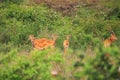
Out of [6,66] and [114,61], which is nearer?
[114,61]

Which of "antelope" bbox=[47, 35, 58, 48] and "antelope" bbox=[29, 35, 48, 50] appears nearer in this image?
"antelope" bbox=[47, 35, 58, 48]

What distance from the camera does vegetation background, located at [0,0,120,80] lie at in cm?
530

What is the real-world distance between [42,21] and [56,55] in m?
6.81

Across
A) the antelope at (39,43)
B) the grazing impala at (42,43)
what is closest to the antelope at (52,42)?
the grazing impala at (42,43)

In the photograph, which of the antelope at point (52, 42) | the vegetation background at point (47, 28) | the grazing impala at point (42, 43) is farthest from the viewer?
the grazing impala at point (42, 43)

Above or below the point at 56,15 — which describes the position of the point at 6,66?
above

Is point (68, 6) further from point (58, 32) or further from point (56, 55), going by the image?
point (56, 55)

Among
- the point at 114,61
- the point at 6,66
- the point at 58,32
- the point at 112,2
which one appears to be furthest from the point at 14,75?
the point at 58,32

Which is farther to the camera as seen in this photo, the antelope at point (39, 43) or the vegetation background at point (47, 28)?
the antelope at point (39, 43)

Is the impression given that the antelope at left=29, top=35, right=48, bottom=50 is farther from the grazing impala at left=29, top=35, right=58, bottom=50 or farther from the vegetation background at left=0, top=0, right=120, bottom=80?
the vegetation background at left=0, top=0, right=120, bottom=80

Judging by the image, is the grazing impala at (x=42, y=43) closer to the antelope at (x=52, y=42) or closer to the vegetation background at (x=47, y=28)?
the antelope at (x=52, y=42)

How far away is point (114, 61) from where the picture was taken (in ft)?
11.5

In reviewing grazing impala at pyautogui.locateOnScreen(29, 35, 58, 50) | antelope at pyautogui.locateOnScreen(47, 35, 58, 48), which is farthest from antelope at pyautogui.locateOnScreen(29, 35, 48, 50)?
antelope at pyautogui.locateOnScreen(47, 35, 58, 48)

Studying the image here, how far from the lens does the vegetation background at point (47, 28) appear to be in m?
5.30
